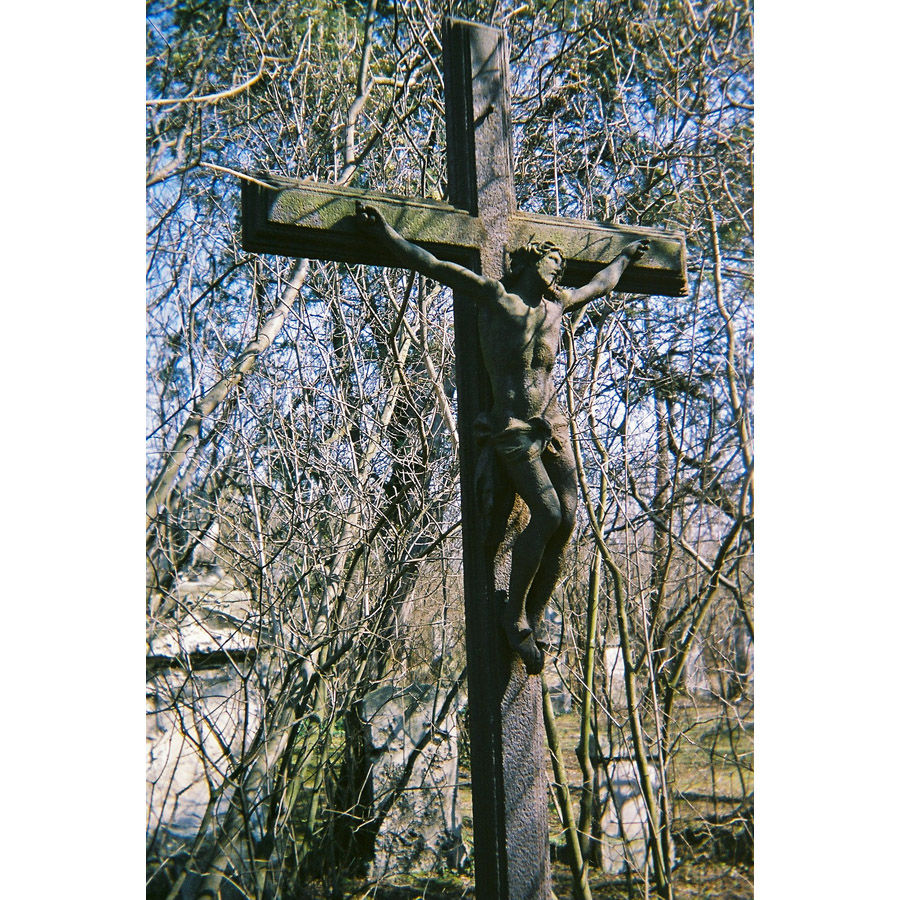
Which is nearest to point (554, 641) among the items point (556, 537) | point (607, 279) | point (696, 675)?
point (696, 675)

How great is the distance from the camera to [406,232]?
2584 millimetres

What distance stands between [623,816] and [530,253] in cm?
446

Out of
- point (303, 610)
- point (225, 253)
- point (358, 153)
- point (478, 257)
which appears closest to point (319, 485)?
point (303, 610)

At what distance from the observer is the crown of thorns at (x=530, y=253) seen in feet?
8.37

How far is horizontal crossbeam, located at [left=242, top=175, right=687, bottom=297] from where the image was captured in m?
2.44

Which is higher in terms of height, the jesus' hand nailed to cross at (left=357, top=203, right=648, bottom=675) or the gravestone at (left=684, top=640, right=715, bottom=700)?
the jesus' hand nailed to cross at (left=357, top=203, right=648, bottom=675)

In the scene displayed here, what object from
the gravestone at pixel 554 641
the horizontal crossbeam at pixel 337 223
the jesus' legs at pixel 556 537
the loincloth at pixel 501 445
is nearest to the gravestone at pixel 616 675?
the gravestone at pixel 554 641

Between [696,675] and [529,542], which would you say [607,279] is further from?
[696,675]

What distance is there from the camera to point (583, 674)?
211 inches

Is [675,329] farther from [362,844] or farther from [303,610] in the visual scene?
[362,844]

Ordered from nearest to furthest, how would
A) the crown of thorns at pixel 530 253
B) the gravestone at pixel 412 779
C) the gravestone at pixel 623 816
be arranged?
1. the crown of thorns at pixel 530 253
2. the gravestone at pixel 623 816
3. the gravestone at pixel 412 779

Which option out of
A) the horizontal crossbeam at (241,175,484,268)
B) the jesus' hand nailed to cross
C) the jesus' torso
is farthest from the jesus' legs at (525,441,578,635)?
the horizontal crossbeam at (241,175,484,268)

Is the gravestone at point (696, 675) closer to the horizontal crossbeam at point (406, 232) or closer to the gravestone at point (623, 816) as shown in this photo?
the gravestone at point (623, 816)

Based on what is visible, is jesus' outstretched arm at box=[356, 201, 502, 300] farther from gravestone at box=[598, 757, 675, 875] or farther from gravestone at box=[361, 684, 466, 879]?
gravestone at box=[598, 757, 675, 875]
